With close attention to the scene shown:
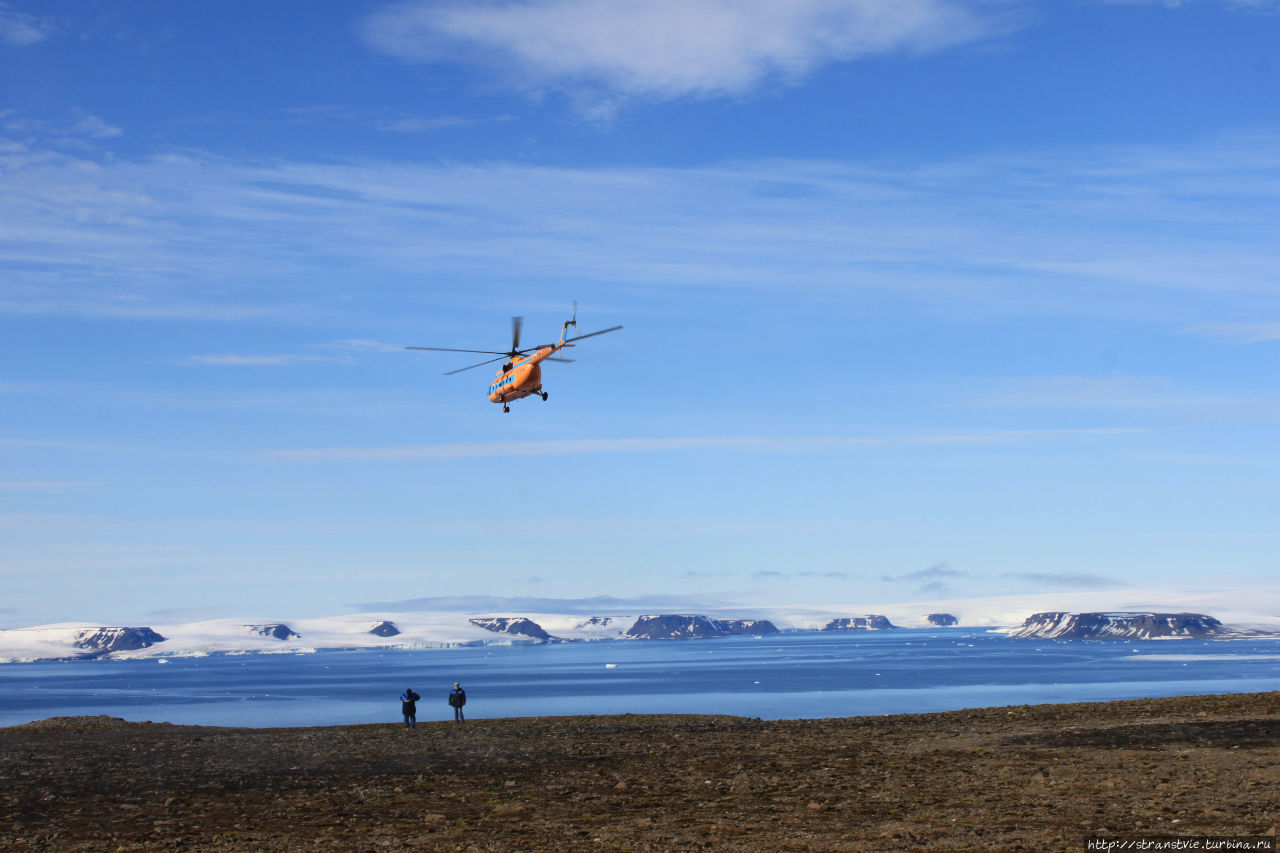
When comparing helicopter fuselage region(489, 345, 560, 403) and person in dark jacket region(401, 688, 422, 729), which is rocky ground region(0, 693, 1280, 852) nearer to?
person in dark jacket region(401, 688, 422, 729)

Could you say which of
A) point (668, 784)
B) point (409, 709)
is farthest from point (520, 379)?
point (668, 784)

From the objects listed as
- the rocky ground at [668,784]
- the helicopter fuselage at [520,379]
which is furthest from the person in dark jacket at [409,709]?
the helicopter fuselage at [520,379]

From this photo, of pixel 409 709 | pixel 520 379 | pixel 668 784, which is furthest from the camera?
pixel 520 379

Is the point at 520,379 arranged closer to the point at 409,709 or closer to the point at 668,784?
the point at 409,709

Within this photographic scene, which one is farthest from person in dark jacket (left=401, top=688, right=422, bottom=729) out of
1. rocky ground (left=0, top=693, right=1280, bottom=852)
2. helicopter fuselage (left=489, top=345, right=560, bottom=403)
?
helicopter fuselage (left=489, top=345, right=560, bottom=403)

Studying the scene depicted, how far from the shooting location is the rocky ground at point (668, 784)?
19281 mm

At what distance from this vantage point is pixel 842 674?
639 ft

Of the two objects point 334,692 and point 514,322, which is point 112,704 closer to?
point 334,692

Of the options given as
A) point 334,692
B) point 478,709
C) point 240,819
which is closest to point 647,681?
point 334,692

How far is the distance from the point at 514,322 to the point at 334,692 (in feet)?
415

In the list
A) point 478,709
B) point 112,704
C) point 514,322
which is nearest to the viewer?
point 514,322

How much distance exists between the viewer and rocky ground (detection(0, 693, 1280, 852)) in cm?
1928

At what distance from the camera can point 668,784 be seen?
83.7 ft

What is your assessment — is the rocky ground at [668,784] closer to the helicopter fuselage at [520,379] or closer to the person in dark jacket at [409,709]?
the person in dark jacket at [409,709]
